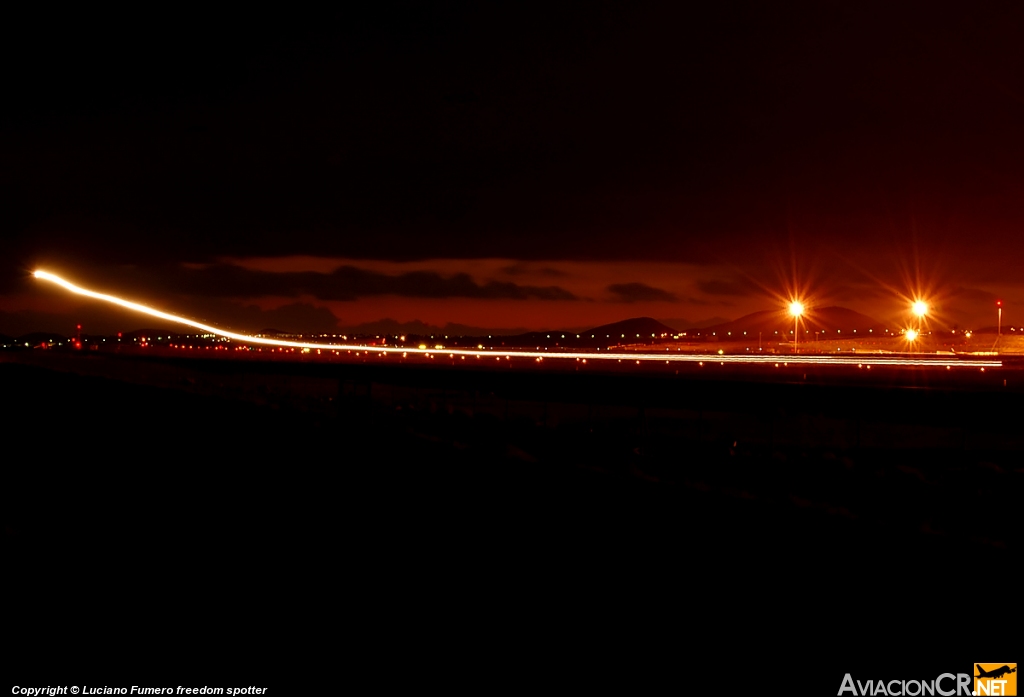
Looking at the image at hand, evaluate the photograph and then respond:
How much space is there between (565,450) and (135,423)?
373 inches

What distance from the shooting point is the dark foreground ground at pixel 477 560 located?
20.7 ft

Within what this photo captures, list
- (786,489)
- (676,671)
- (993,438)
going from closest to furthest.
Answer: (676,671)
(786,489)
(993,438)

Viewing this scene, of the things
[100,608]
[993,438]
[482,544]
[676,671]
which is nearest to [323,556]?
[482,544]

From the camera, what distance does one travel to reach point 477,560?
8.56m

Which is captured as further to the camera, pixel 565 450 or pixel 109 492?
pixel 565 450

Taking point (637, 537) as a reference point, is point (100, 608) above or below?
below

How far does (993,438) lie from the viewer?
29.0 m

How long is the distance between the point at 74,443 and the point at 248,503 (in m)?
8.69

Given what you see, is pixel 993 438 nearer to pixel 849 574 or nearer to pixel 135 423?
pixel 135 423

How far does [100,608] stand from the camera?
7535mm

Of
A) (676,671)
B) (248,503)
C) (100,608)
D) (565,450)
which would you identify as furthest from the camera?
(565,450)

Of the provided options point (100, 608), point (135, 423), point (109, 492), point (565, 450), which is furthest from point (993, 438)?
point (100, 608)

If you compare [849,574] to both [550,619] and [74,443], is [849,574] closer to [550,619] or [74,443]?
[550,619]

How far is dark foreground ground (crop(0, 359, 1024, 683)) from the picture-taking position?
6.31 m
